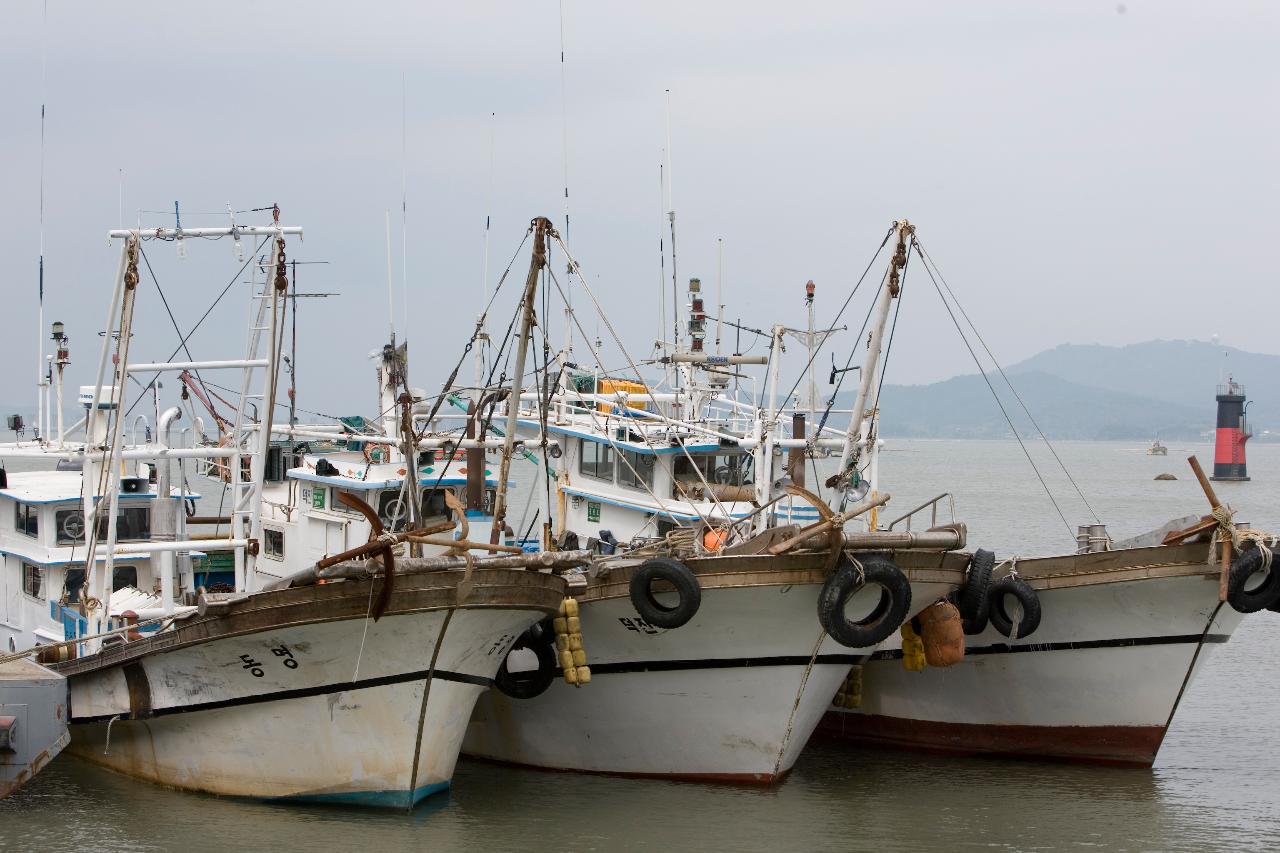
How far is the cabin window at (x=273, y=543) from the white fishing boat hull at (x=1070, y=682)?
788cm

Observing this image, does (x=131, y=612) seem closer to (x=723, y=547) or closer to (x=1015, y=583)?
(x=723, y=547)

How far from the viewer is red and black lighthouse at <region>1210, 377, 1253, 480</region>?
9938 cm

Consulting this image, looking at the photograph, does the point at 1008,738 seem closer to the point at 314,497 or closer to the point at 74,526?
the point at 314,497

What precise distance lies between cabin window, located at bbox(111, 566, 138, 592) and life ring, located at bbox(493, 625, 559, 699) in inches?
224

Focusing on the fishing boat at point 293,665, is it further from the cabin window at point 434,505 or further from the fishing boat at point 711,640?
the cabin window at point 434,505

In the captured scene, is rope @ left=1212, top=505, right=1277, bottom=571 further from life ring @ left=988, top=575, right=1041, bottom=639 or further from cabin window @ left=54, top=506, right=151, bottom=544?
cabin window @ left=54, top=506, right=151, bottom=544

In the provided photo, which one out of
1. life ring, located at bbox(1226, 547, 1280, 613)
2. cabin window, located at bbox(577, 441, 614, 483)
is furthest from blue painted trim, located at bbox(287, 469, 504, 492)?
life ring, located at bbox(1226, 547, 1280, 613)

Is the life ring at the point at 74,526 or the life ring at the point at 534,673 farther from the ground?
the life ring at the point at 74,526

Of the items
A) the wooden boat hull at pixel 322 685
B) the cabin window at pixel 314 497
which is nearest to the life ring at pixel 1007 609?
the wooden boat hull at pixel 322 685

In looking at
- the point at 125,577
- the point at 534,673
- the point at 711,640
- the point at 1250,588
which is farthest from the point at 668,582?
the point at 125,577

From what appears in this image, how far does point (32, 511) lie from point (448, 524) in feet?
28.6

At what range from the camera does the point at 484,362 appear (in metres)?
26.5

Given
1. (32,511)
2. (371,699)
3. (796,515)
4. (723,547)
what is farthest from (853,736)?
(32,511)

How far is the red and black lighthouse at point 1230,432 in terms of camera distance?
99.4 meters
